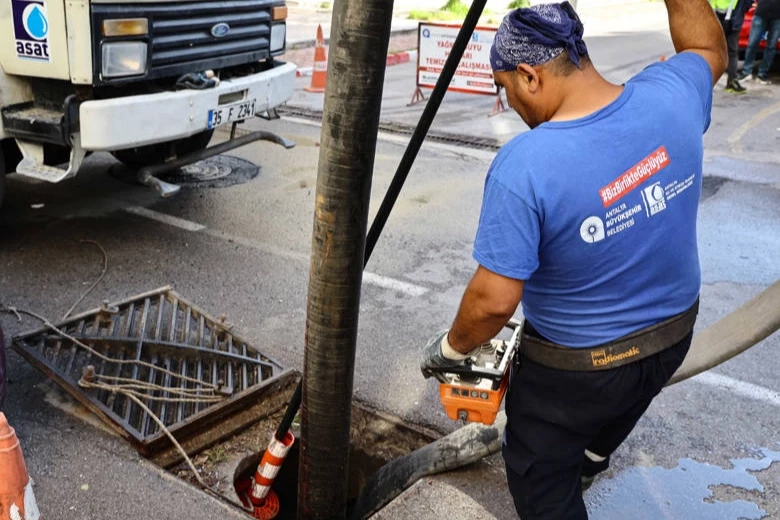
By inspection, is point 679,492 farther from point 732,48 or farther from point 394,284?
point 732,48

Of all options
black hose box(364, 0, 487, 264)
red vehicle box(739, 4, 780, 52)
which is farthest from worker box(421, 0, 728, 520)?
red vehicle box(739, 4, 780, 52)

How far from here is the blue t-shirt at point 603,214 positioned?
2018mm

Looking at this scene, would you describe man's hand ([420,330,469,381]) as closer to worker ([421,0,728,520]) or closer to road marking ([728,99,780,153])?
worker ([421,0,728,520])

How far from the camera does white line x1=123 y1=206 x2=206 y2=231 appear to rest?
580 centimetres

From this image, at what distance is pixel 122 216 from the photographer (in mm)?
5934

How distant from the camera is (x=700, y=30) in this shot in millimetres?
2531

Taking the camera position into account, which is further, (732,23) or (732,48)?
(732,48)

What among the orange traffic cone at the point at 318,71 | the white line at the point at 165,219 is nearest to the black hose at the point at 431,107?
the white line at the point at 165,219

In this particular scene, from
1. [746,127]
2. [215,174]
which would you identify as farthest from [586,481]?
[746,127]

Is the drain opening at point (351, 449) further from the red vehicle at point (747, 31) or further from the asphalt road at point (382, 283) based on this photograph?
the red vehicle at point (747, 31)

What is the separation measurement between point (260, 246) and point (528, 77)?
360 centimetres

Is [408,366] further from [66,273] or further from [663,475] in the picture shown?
[66,273]

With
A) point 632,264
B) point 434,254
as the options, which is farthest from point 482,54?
point 632,264

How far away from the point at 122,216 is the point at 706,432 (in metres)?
4.29
